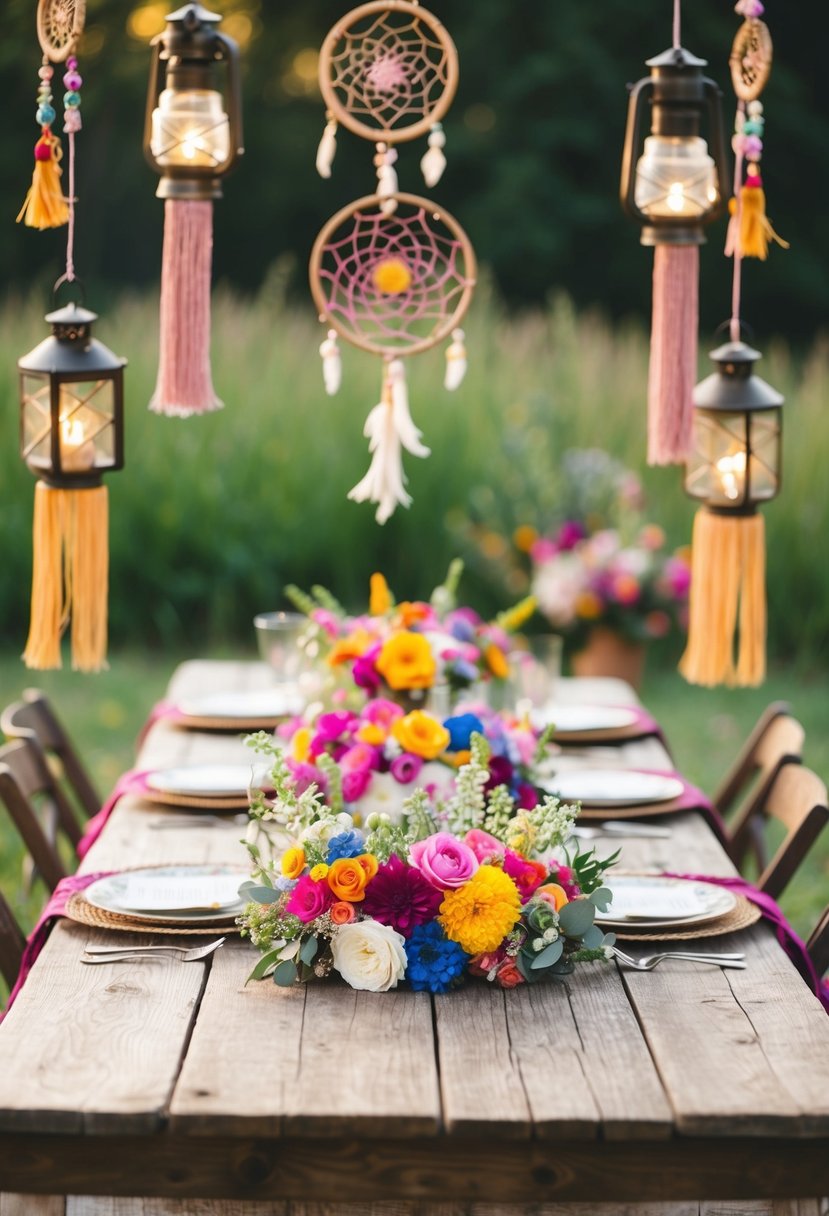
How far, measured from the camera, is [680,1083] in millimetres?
2008

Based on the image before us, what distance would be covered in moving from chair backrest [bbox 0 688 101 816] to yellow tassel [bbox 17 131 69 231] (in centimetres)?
144

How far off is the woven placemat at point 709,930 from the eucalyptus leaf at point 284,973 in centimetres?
54

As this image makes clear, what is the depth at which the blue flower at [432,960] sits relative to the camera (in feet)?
7.48

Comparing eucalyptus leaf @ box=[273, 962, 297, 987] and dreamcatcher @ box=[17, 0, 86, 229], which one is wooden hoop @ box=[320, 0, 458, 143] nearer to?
dreamcatcher @ box=[17, 0, 86, 229]

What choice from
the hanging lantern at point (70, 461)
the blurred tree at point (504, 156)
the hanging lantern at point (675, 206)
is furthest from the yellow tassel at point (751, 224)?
the blurred tree at point (504, 156)

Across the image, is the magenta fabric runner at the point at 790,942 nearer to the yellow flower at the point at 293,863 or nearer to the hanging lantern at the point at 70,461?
the yellow flower at the point at 293,863

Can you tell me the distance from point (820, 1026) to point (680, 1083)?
301 mm

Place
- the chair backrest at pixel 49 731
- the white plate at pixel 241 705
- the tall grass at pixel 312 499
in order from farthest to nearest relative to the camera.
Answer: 1. the tall grass at pixel 312 499
2. the white plate at pixel 241 705
3. the chair backrest at pixel 49 731

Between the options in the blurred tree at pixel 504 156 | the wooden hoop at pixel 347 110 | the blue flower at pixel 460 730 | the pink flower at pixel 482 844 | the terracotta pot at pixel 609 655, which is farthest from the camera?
the blurred tree at pixel 504 156

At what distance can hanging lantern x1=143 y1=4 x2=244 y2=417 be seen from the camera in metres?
2.60

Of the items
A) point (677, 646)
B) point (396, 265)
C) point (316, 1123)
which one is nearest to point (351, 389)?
point (677, 646)

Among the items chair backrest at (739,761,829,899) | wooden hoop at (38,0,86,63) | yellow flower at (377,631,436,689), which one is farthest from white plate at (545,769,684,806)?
wooden hoop at (38,0,86,63)

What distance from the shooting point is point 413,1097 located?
1959 mm

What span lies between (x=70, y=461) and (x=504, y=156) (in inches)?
535
